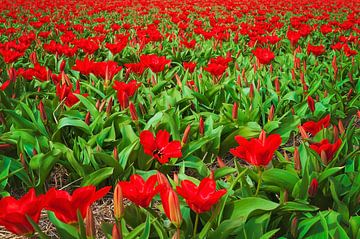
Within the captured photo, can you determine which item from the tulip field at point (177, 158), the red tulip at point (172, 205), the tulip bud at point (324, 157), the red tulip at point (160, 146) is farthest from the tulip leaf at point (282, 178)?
the red tulip at point (172, 205)

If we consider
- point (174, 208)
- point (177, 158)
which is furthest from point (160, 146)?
point (174, 208)

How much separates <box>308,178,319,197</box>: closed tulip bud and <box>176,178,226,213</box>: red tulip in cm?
62

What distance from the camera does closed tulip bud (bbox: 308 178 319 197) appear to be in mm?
1785

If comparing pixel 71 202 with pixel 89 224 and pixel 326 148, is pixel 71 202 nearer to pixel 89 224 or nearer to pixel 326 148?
pixel 89 224

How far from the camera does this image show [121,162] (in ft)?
7.61

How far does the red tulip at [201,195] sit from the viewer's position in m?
1.31

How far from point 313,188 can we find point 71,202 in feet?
3.51

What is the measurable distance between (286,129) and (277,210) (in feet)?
3.92

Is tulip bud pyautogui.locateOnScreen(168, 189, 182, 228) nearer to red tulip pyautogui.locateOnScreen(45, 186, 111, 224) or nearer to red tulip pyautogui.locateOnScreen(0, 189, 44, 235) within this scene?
red tulip pyautogui.locateOnScreen(45, 186, 111, 224)

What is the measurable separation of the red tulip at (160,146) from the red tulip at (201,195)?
443mm

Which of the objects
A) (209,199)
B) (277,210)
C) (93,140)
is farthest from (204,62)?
(209,199)

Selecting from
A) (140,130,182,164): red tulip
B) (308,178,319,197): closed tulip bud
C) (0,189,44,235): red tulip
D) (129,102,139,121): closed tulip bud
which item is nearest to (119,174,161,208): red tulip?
(0,189,44,235): red tulip

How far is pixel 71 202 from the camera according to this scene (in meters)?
1.27

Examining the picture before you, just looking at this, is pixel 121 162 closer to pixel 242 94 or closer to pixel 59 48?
pixel 242 94
